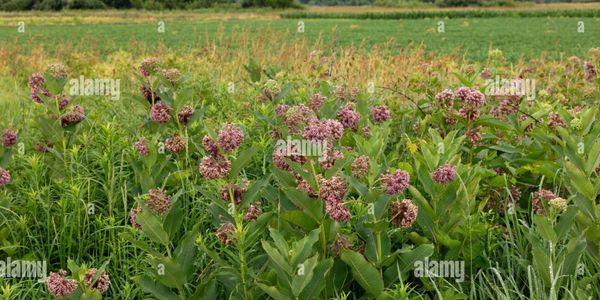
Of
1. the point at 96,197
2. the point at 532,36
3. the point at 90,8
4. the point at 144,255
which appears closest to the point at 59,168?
the point at 96,197

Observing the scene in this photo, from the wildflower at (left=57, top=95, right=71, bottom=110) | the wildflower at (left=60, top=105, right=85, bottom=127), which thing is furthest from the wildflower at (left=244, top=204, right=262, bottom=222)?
the wildflower at (left=57, top=95, right=71, bottom=110)

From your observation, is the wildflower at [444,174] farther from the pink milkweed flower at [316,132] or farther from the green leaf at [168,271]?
the green leaf at [168,271]

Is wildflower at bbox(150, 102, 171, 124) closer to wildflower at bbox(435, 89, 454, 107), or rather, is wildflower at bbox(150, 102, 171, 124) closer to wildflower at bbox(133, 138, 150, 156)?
wildflower at bbox(133, 138, 150, 156)

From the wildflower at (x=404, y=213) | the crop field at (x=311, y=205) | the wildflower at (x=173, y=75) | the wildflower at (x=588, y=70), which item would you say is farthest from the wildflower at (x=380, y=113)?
the wildflower at (x=588, y=70)

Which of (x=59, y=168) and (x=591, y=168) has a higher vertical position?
(x=591, y=168)

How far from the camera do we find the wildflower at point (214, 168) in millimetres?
2305

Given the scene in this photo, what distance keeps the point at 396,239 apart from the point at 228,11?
70913 mm

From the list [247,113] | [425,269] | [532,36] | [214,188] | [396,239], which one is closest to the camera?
[425,269]

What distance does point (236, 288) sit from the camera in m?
2.45

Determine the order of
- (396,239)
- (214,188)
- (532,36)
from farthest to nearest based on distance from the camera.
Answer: (532,36) → (214,188) → (396,239)

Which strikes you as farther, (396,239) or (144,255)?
(144,255)

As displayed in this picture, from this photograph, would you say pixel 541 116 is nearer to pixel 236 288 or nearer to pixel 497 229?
Answer: pixel 497 229

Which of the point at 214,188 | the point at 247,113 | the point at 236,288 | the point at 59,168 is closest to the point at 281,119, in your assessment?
the point at 214,188

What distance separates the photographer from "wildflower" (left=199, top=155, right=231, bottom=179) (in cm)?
230
